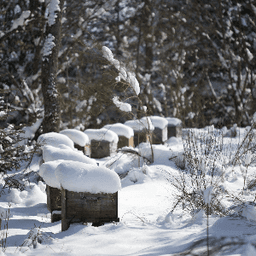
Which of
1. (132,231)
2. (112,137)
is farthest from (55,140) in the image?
(132,231)

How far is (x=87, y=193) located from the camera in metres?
3.59

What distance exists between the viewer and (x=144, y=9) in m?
13.7

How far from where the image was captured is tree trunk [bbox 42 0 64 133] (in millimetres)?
7316

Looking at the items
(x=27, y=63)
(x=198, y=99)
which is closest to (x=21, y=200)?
(x=27, y=63)

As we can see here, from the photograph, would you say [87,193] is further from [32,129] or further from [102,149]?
[32,129]

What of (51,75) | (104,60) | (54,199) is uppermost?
(104,60)

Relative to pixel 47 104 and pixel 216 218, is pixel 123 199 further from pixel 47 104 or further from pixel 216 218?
pixel 47 104

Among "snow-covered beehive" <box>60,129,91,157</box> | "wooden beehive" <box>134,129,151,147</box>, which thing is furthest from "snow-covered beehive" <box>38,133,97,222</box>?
"snow-covered beehive" <box>60,129,91,157</box>

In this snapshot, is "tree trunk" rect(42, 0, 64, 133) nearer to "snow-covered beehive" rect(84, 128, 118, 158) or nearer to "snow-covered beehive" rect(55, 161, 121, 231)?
"snow-covered beehive" rect(84, 128, 118, 158)

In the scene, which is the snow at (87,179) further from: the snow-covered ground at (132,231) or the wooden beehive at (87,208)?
the snow-covered ground at (132,231)

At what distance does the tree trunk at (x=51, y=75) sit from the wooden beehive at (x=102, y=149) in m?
1.16

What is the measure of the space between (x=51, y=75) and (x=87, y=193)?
4448 mm

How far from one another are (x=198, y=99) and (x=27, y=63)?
7752 mm

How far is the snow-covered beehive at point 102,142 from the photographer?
7.89 m
